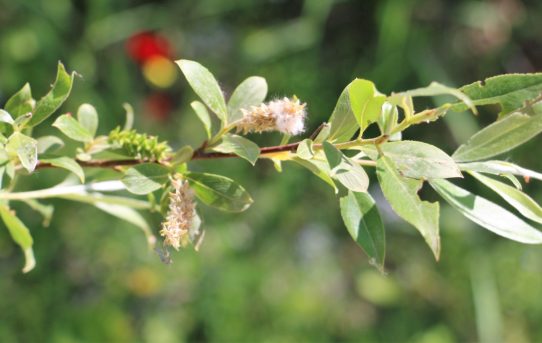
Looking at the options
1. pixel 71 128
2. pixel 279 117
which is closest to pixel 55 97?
pixel 71 128

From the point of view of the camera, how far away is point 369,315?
1.81 meters

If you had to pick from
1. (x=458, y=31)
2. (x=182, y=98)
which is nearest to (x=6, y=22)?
(x=182, y=98)

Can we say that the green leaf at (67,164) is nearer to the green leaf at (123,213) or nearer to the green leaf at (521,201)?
the green leaf at (123,213)

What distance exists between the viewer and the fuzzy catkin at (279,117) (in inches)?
15.4

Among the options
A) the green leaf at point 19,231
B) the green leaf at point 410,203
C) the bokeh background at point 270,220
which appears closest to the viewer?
the green leaf at point 410,203

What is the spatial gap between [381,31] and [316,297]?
0.67m

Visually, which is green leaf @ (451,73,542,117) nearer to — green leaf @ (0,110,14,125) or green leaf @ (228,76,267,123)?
green leaf @ (228,76,267,123)

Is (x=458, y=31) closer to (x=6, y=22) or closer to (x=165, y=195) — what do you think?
(x=6, y=22)

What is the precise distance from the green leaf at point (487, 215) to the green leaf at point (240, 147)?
0.33 ft

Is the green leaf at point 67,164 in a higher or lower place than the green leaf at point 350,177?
lower

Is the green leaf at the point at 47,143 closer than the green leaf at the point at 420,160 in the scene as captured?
→ No

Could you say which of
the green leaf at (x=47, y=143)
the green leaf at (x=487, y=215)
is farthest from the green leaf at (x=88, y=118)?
the green leaf at (x=487, y=215)

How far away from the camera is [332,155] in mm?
374

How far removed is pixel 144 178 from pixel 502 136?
0.21 m
